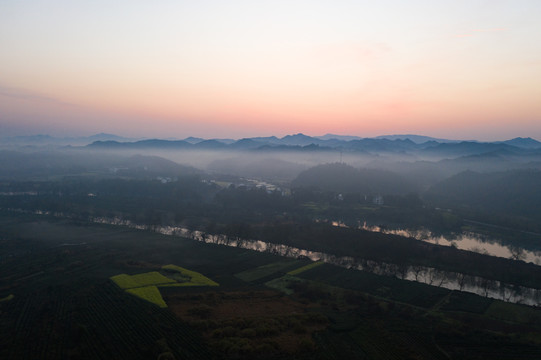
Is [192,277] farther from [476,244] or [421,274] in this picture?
[476,244]

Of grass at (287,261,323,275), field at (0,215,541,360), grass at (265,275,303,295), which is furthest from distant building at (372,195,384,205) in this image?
grass at (265,275,303,295)

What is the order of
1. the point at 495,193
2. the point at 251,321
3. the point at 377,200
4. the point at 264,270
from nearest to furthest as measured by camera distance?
the point at 251,321
the point at 264,270
the point at 377,200
the point at 495,193

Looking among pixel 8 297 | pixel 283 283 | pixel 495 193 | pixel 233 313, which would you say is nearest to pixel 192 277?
pixel 283 283

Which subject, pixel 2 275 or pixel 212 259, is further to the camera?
pixel 212 259

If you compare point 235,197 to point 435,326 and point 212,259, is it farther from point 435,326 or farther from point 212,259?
point 435,326

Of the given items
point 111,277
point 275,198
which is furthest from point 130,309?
point 275,198

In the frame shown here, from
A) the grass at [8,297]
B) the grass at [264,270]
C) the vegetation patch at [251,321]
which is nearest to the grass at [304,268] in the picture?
the grass at [264,270]

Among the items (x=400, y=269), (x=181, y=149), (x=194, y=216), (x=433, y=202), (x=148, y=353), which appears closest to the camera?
(x=148, y=353)
